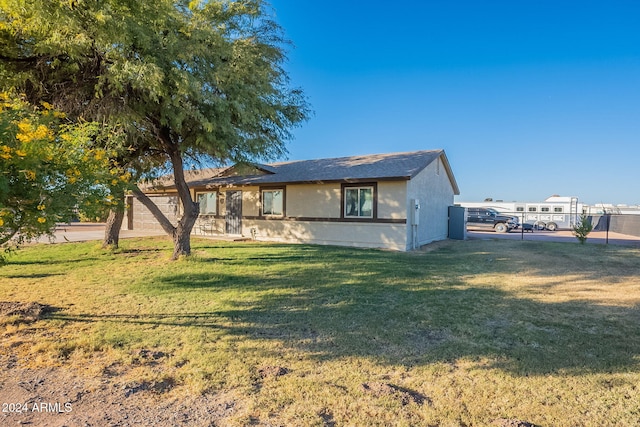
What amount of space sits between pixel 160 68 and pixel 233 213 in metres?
11.7

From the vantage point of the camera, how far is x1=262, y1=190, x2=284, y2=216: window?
16547mm

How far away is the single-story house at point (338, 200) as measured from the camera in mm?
13750

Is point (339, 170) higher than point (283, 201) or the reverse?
higher

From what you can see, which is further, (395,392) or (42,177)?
(42,177)

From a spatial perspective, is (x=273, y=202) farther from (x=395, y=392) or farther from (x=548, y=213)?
(x=548, y=213)

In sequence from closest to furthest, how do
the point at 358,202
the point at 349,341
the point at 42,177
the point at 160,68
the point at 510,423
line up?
the point at 510,423, the point at 42,177, the point at 349,341, the point at 160,68, the point at 358,202

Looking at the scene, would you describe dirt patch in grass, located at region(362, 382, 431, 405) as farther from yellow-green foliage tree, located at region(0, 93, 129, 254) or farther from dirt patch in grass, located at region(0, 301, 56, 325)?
dirt patch in grass, located at region(0, 301, 56, 325)

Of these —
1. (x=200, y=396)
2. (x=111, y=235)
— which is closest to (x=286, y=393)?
(x=200, y=396)

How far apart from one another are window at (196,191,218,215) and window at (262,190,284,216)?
132 inches

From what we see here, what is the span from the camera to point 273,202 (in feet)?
55.2

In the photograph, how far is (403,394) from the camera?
3258 mm

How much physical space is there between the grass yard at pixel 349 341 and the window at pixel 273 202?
24.3 ft

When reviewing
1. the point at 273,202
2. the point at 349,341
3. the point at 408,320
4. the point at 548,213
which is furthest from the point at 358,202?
the point at 548,213

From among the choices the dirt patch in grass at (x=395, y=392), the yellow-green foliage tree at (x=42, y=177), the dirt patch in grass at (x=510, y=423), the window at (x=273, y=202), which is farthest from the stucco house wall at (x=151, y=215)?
the dirt patch in grass at (x=510, y=423)
